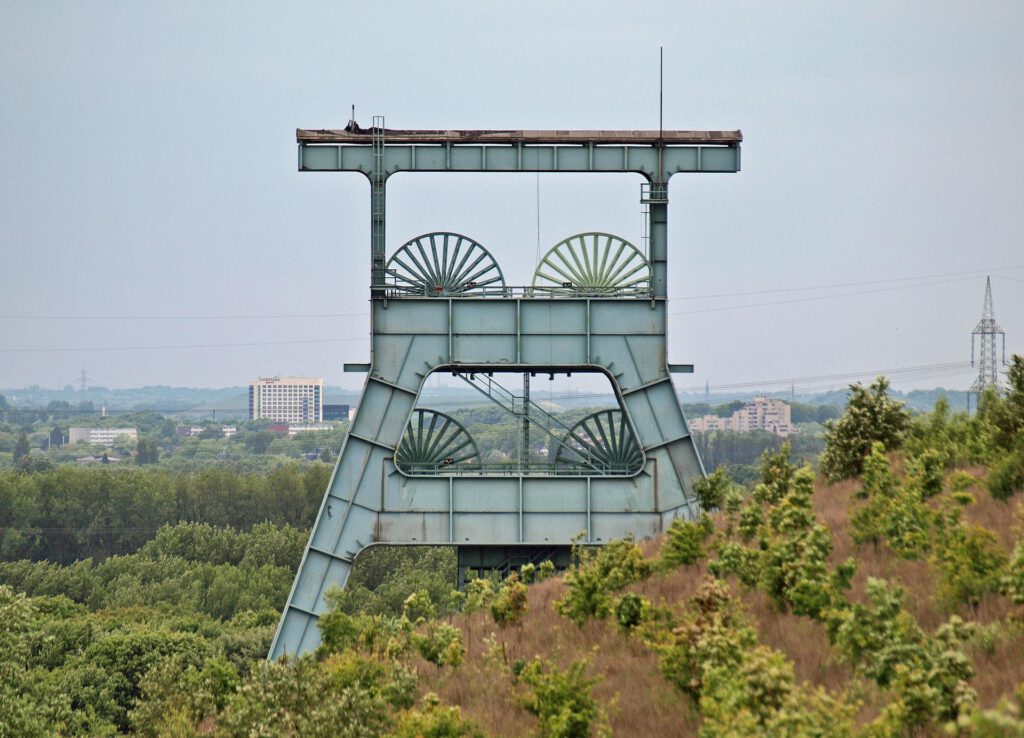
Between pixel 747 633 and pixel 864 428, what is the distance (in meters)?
10.6

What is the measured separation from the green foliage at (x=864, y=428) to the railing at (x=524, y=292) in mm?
4286

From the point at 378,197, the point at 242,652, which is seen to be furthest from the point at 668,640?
the point at 242,652

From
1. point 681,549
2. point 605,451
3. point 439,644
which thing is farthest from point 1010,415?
point 605,451

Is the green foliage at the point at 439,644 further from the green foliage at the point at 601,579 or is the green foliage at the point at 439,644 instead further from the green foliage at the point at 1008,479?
the green foliage at the point at 1008,479

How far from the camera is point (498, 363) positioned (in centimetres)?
2508

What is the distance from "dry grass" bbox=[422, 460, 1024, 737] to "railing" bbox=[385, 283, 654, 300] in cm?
634

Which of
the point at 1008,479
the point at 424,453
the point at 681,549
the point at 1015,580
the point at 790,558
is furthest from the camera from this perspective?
the point at 424,453

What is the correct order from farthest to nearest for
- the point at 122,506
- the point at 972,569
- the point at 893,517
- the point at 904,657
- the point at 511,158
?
the point at 122,506 → the point at 511,158 → the point at 893,517 → the point at 972,569 → the point at 904,657

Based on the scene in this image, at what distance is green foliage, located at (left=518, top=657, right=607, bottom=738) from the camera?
13000 mm

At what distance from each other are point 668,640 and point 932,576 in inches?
115

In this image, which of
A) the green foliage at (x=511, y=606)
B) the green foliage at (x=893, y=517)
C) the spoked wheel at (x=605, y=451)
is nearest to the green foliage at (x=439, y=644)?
the green foliage at (x=511, y=606)

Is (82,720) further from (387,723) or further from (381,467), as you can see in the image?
(387,723)

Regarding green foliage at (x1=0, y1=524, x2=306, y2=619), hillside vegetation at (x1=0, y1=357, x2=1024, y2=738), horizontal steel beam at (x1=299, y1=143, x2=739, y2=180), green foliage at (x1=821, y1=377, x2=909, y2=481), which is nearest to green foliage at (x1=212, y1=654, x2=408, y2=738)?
hillside vegetation at (x1=0, y1=357, x2=1024, y2=738)

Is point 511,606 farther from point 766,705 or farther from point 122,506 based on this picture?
point 122,506
